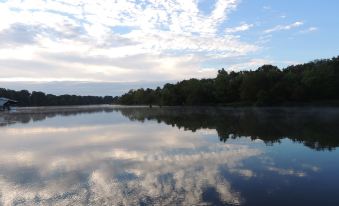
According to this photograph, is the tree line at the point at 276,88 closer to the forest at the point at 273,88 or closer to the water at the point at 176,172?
the forest at the point at 273,88

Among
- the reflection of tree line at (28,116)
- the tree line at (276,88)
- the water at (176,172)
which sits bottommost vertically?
the reflection of tree line at (28,116)

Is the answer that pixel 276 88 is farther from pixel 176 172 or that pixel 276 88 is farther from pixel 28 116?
pixel 176 172

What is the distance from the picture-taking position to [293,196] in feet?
31.2

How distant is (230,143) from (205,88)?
91224 millimetres

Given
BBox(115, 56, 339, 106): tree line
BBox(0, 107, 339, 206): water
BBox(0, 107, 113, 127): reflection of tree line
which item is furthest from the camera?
BBox(115, 56, 339, 106): tree line

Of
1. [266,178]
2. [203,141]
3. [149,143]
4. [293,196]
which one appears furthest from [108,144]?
[293,196]

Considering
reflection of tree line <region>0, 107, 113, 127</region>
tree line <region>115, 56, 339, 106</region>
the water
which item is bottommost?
reflection of tree line <region>0, 107, 113, 127</region>

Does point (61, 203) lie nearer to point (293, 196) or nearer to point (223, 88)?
point (293, 196)

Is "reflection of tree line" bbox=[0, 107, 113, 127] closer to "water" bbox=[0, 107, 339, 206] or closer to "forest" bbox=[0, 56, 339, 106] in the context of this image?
"water" bbox=[0, 107, 339, 206]

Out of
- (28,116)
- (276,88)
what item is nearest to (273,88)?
(276,88)

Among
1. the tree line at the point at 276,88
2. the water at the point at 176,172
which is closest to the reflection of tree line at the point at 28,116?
the water at the point at 176,172

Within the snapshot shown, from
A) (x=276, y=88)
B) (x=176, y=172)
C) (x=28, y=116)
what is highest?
(x=276, y=88)

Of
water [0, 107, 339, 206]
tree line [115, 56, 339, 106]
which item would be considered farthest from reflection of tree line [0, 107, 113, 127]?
tree line [115, 56, 339, 106]

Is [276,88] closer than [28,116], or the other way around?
[28,116]
